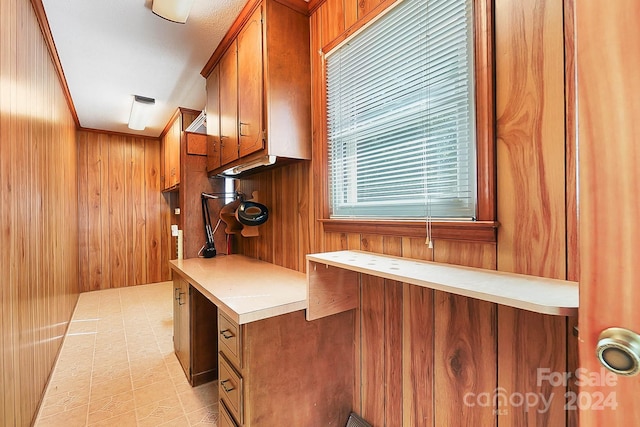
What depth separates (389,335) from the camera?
4.24 ft

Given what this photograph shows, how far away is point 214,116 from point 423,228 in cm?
191

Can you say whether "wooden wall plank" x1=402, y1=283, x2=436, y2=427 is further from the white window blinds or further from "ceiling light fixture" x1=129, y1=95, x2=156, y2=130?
"ceiling light fixture" x1=129, y1=95, x2=156, y2=130

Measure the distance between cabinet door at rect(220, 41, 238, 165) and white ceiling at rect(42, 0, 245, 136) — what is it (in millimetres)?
178

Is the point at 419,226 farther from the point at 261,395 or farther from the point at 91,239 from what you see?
the point at 91,239

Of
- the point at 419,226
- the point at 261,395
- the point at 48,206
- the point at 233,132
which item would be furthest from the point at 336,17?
the point at 48,206

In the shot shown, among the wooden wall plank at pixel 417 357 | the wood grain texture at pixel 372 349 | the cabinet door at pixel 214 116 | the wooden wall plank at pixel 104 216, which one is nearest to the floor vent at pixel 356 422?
the wood grain texture at pixel 372 349

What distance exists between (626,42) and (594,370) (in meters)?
0.47

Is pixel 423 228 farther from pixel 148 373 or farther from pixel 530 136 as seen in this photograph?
pixel 148 373

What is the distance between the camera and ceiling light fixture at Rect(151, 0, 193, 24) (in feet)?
5.20

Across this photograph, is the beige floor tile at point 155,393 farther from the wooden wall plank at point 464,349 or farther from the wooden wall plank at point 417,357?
the wooden wall plank at point 464,349

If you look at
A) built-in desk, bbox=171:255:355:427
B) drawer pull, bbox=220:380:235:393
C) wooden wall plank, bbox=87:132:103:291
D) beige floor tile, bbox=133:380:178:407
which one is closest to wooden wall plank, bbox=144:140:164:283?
wooden wall plank, bbox=87:132:103:291

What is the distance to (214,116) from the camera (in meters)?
2.29

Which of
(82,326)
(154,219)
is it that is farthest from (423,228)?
(154,219)

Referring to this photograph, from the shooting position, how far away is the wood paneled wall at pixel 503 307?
79 cm
